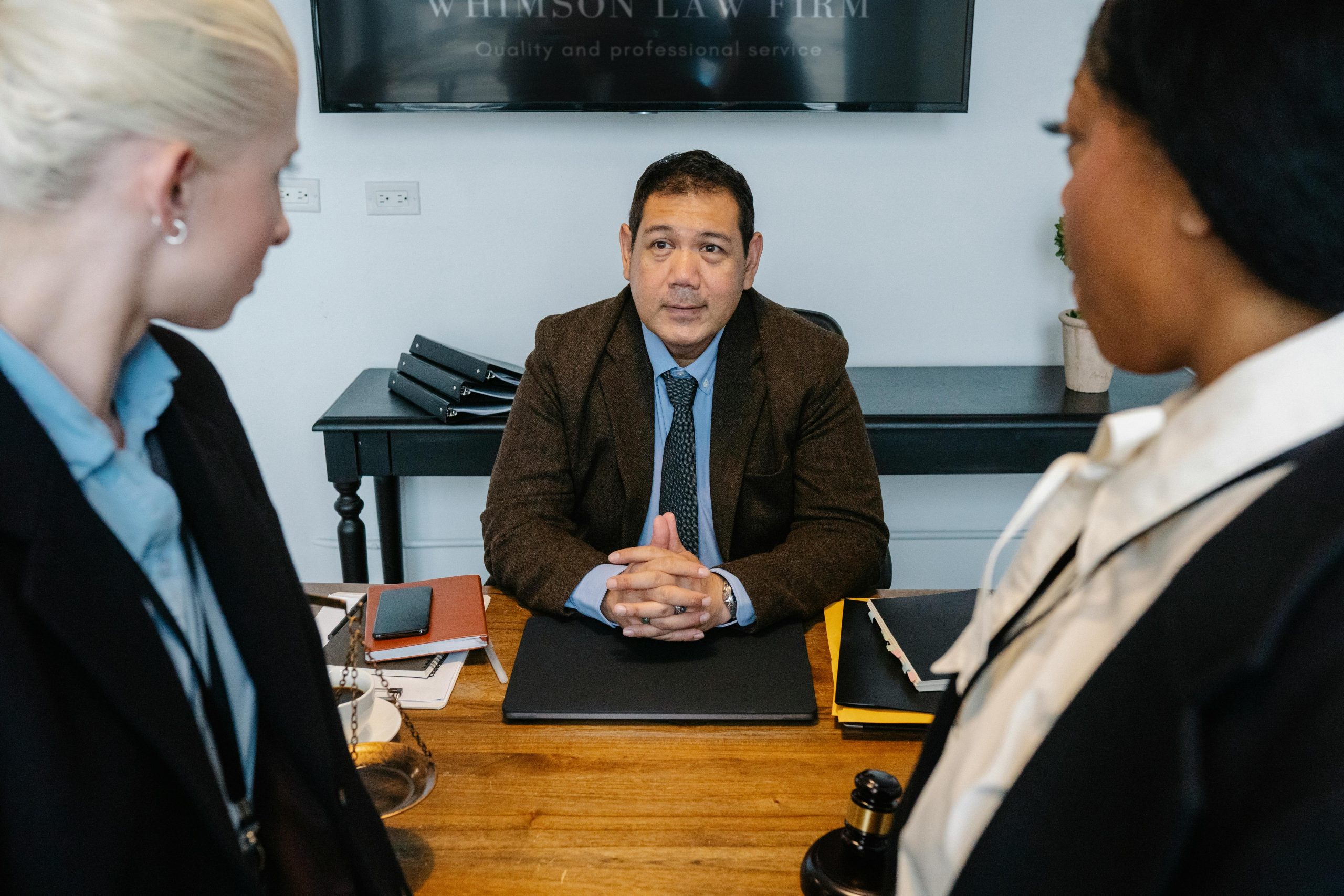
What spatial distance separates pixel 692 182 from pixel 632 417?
1.44 feet

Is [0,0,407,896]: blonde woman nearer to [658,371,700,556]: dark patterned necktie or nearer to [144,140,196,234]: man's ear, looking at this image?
[144,140,196,234]: man's ear

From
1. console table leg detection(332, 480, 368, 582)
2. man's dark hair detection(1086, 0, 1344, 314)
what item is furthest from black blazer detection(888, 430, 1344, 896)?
console table leg detection(332, 480, 368, 582)

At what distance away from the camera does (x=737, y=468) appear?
1817mm

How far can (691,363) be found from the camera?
1.90 meters

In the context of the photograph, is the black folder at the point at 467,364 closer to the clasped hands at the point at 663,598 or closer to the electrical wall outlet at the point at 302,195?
the electrical wall outlet at the point at 302,195

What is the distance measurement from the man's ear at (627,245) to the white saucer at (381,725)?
3.28 ft

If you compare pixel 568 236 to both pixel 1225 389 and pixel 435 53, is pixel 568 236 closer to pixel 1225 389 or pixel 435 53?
pixel 435 53

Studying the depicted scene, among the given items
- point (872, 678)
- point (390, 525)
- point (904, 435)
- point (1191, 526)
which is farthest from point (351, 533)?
point (1191, 526)

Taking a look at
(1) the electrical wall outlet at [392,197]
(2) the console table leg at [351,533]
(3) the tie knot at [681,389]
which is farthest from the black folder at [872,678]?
(1) the electrical wall outlet at [392,197]

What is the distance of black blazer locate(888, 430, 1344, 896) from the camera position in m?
0.50

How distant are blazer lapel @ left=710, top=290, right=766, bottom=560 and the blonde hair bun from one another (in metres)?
1.22

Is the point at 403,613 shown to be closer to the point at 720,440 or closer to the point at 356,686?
the point at 356,686

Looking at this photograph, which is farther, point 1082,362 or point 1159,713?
point 1082,362

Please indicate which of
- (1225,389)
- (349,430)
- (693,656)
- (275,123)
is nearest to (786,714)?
(693,656)
